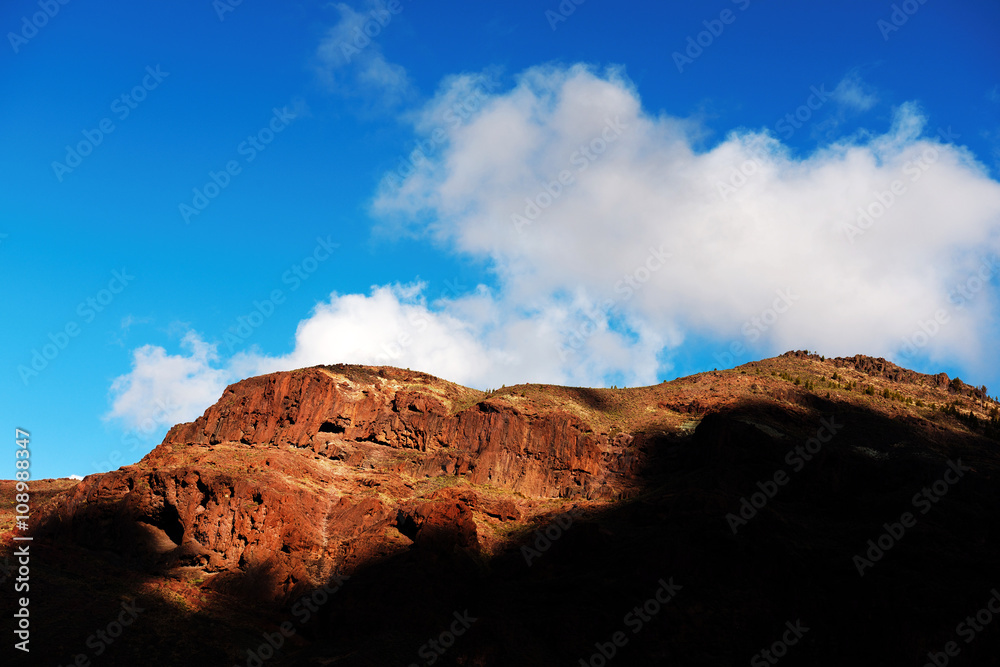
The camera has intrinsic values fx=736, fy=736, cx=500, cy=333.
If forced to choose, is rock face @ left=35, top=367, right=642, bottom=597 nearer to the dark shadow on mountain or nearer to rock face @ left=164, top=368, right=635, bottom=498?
rock face @ left=164, top=368, right=635, bottom=498

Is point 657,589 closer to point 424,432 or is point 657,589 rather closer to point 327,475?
point 327,475

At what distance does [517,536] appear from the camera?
64.8 metres

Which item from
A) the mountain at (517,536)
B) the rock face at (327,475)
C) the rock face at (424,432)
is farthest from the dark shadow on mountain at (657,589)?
the rock face at (424,432)

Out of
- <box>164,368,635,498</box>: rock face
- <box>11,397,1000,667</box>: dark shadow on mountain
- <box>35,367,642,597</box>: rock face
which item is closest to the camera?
<box>11,397,1000,667</box>: dark shadow on mountain

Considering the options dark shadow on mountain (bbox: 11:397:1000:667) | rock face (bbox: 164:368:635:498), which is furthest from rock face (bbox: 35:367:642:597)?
dark shadow on mountain (bbox: 11:397:1000:667)

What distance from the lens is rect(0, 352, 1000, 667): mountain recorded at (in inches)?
1922

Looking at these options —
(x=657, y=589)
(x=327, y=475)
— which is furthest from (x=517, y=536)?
(x=327, y=475)

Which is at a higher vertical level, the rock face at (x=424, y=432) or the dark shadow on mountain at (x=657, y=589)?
the rock face at (x=424, y=432)

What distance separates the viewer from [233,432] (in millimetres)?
80625

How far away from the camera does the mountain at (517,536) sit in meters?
48.8

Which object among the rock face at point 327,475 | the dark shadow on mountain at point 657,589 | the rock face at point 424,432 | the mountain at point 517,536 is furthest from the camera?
the rock face at point 424,432

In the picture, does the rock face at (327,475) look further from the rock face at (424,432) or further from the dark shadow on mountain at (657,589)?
the dark shadow on mountain at (657,589)

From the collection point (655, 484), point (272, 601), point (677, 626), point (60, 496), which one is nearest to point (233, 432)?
point (60, 496)

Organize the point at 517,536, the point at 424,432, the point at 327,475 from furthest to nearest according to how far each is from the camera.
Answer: the point at 424,432 < the point at 327,475 < the point at 517,536
